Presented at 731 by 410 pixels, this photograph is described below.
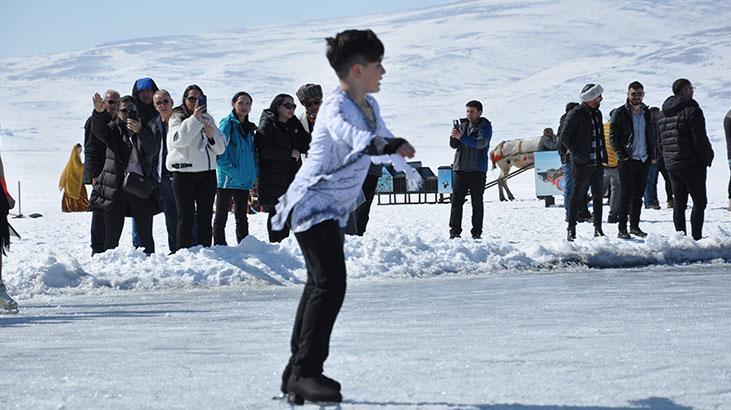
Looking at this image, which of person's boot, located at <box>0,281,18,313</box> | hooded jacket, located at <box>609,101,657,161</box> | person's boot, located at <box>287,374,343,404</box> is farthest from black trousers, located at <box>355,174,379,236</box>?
person's boot, located at <box>287,374,343,404</box>

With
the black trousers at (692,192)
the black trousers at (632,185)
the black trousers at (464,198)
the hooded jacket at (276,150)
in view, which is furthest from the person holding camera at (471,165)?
the hooded jacket at (276,150)

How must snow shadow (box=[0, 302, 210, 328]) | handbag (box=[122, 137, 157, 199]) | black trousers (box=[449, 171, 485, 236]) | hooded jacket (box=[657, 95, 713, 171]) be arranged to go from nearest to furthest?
snow shadow (box=[0, 302, 210, 328]), handbag (box=[122, 137, 157, 199]), hooded jacket (box=[657, 95, 713, 171]), black trousers (box=[449, 171, 485, 236])

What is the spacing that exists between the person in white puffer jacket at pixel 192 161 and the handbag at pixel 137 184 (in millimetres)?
414

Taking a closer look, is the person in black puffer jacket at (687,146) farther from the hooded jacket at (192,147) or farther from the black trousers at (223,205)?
the hooded jacket at (192,147)

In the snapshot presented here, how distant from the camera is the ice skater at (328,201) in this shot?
4652mm

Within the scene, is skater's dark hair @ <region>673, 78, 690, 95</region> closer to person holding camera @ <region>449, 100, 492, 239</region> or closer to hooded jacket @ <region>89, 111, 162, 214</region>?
person holding camera @ <region>449, 100, 492, 239</region>

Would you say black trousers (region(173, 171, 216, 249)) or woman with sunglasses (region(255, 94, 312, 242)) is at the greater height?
woman with sunglasses (region(255, 94, 312, 242))

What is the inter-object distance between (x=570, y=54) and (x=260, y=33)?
4147 centimetres

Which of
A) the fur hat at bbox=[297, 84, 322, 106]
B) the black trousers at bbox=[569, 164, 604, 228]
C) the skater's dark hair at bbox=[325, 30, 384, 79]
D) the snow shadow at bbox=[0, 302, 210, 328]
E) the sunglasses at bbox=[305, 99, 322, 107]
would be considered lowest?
the snow shadow at bbox=[0, 302, 210, 328]

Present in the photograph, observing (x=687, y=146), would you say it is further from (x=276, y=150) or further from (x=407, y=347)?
(x=407, y=347)

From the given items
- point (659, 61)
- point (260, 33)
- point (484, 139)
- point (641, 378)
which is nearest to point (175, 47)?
point (260, 33)

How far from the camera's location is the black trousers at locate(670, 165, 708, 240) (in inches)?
495

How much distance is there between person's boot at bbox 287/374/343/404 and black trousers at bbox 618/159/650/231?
9259 mm

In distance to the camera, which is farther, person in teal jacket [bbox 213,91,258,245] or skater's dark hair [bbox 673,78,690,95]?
skater's dark hair [bbox 673,78,690,95]
